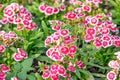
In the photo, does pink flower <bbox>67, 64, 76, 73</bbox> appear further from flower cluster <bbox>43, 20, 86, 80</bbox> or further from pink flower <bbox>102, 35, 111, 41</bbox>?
pink flower <bbox>102, 35, 111, 41</bbox>

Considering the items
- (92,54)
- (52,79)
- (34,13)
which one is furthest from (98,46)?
(34,13)

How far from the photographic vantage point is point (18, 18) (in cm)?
566

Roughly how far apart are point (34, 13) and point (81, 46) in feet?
4.27

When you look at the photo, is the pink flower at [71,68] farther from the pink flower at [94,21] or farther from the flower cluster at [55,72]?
the pink flower at [94,21]

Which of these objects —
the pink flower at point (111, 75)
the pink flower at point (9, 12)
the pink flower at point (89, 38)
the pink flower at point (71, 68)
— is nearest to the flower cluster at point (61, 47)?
the pink flower at point (71, 68)

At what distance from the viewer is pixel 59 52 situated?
475 cm

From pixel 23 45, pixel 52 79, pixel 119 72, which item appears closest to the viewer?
pixel 52 79

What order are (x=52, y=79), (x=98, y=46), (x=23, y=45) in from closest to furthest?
1. (x=52, y=79)
2. (x=98, y=46)
3. (x=23, y=45)

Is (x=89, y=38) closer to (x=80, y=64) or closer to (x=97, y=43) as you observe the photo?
(x=97, y=43)

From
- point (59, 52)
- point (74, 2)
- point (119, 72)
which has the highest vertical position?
point (74, 2)

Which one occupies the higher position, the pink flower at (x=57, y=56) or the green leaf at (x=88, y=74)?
the pink flower at (x=57, y=56)

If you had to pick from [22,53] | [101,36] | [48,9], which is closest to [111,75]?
[101,36]

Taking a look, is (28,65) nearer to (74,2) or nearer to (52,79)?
(52,79)

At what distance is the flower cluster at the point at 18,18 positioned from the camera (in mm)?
5559
